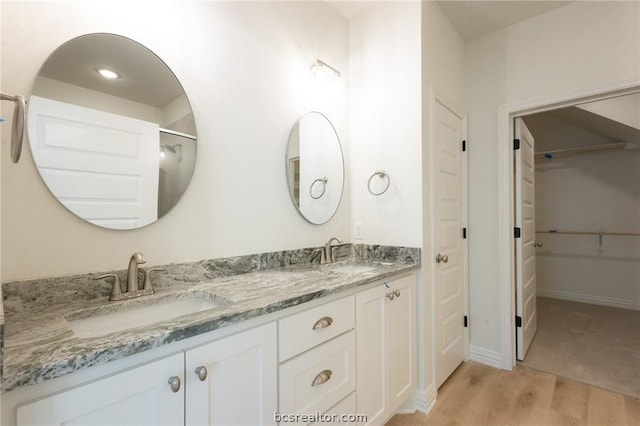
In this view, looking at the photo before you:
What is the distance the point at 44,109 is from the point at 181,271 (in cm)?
76

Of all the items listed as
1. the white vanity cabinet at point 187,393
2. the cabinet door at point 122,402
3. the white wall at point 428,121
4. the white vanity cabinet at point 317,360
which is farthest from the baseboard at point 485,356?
the cabinet door at point 122,402

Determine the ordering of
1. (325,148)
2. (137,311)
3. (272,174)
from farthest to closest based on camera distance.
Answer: (325,148)
(272,174)
(137,311)

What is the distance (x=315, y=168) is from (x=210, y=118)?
78 cm

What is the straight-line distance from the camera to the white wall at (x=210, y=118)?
3.18ft

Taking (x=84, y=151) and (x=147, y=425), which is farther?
(x=84, y=151)

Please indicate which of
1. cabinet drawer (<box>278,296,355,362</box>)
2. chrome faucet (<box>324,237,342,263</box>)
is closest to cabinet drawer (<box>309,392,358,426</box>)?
cabinet drawer (<box>278,296,355,362</box>)

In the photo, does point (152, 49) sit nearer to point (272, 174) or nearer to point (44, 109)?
point (44, 109)

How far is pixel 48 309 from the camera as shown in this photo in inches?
37.9

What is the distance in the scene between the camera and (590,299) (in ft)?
12.8

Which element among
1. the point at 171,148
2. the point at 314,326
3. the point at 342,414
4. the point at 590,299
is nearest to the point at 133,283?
the point at 171,148

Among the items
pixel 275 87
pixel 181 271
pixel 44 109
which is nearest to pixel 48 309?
pixel 181 271

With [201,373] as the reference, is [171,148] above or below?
above

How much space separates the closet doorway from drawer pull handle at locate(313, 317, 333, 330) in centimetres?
220

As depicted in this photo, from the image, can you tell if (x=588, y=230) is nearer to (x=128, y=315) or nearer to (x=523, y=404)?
(x=523, y=404)
